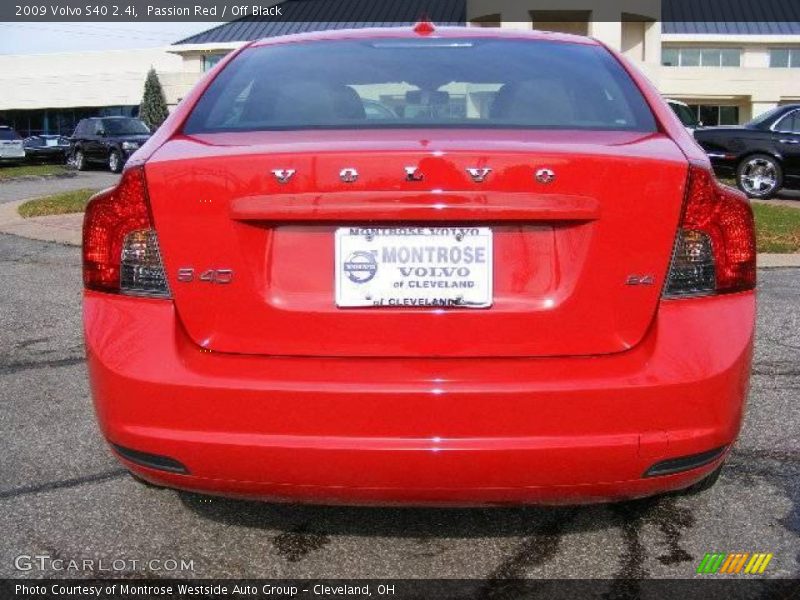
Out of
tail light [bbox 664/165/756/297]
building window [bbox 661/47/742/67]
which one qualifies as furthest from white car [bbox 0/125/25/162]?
tail light [bbox 664/165/756/297]

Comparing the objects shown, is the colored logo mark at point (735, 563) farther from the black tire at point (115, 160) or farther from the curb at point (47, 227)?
the black tire at point (115, 160)

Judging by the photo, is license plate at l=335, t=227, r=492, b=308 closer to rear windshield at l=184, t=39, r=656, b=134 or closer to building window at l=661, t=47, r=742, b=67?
rear windshield at l=184, t=39, r=656, b=134

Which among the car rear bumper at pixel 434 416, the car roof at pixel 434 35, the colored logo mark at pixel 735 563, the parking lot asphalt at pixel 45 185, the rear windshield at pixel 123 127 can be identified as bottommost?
the parking lot asphalt at pixel 45 185

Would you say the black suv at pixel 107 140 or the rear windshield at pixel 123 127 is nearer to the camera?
the black suv at pixel 107 140

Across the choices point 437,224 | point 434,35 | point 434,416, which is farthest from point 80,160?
point 434,416

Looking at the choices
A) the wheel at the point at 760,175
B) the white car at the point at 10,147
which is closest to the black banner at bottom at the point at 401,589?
the wheel at the point at 760,175

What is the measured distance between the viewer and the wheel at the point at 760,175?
49.8 ft

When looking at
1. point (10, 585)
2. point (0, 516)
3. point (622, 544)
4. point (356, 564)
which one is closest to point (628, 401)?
point (622, 544)

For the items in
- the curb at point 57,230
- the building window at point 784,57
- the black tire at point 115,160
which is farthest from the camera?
the building window at point 784,57

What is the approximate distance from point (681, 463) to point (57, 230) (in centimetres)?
936

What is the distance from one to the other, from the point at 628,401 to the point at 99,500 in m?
1.85

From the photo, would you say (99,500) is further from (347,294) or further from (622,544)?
(622,544)

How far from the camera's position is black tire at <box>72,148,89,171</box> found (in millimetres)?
28750

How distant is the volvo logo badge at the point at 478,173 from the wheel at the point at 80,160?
28164 mm
